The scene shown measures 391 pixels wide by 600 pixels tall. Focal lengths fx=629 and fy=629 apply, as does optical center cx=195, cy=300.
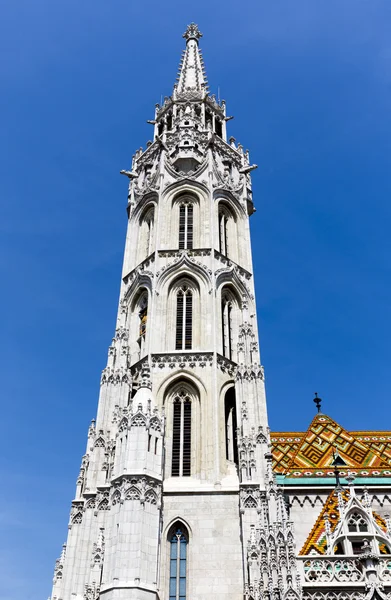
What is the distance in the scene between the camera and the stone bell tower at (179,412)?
20016 mm

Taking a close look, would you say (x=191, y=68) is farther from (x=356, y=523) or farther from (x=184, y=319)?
(x=356, y=523)

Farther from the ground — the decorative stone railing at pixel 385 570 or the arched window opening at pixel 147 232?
the arched window opening at pixel 147 232

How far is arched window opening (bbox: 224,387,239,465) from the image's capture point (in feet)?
77.8

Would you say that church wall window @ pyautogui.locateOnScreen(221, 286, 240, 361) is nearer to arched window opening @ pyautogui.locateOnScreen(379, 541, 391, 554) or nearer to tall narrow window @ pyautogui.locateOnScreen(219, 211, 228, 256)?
tall narrow window @ pyautogui.locateOnScreen(219, 211, 228, 256)

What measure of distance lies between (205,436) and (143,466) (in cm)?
334

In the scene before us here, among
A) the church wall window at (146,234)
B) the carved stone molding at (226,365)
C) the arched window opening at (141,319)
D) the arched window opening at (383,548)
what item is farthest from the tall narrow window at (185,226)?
the arched window opening at (383,548)

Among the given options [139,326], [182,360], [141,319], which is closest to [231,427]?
[182,360]

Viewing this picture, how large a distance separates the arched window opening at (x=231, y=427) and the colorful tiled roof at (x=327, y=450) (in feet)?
10.1

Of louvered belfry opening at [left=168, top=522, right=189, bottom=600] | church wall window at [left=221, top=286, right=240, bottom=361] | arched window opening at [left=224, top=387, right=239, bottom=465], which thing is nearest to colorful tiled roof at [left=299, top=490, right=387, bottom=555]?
arched window opening at [left=224, top=387, right=239, bottom=465]

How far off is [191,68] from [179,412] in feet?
90.2

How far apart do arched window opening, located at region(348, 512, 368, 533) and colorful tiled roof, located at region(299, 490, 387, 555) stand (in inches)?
26.6

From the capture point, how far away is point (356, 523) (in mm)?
21656

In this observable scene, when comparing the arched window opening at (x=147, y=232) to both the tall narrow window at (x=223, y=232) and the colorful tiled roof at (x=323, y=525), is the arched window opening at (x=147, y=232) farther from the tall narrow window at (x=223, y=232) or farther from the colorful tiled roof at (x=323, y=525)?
the colorful tiled roof at (x=323, y=525)

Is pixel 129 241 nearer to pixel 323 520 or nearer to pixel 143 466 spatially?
pixel 143 466
